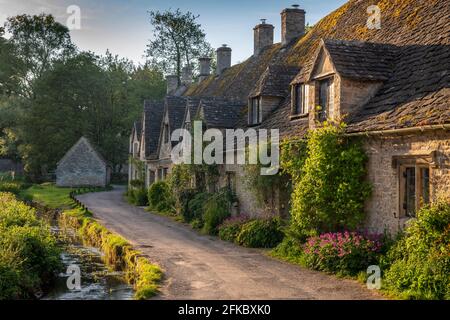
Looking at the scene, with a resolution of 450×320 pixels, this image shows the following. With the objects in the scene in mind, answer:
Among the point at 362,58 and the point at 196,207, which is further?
the point at 196,207

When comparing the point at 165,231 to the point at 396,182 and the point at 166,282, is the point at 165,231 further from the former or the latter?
the point at 396,182

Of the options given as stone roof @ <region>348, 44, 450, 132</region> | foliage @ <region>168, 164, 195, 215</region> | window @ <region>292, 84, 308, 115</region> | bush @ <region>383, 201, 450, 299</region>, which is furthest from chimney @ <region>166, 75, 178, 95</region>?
bush @ <region>383, 201, 450, 299</region>

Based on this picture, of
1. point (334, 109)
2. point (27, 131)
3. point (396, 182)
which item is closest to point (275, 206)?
point (334, 109)

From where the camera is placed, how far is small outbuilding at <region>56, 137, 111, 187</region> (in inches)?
2012

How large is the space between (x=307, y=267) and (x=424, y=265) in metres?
3.80

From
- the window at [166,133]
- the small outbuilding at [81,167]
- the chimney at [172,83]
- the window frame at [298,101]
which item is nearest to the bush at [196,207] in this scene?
the window frame at [298,101]

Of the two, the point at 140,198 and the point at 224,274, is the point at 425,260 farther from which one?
the point at 140,198

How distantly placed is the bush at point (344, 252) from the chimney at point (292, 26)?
16.8m

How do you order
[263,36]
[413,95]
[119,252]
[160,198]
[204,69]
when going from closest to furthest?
[413,95] < [119,252] < [160,198] < [263,36] < [204,69]

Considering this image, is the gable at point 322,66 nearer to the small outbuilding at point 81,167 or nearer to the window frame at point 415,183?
the window frame at point 415,183

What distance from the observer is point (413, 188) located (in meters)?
12.3

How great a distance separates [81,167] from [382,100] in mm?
41634

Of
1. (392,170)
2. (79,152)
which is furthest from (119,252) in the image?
(79,152)

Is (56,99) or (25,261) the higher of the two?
(56,99)
